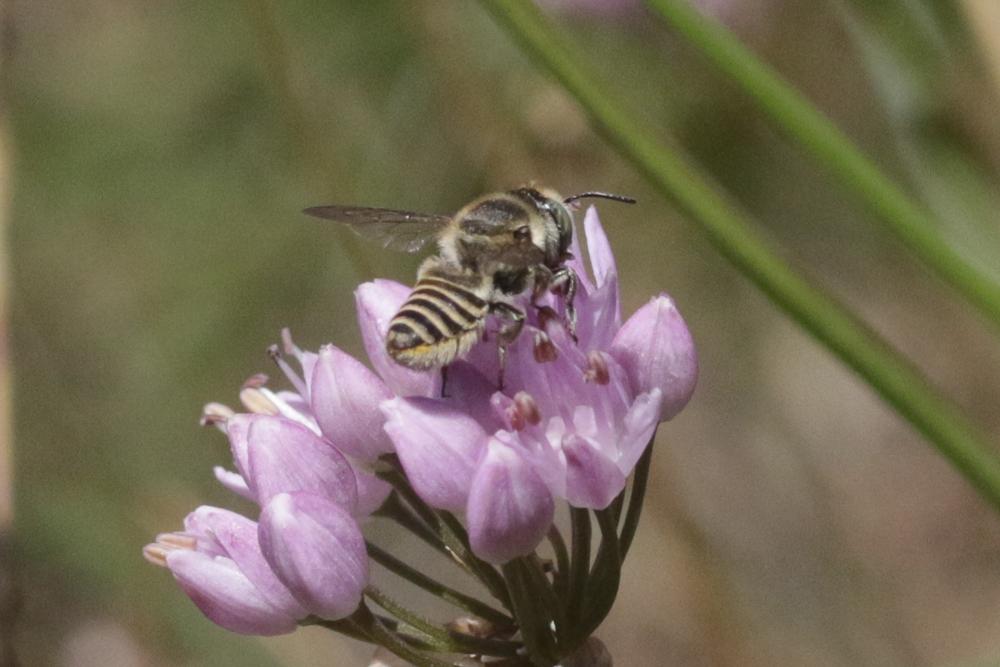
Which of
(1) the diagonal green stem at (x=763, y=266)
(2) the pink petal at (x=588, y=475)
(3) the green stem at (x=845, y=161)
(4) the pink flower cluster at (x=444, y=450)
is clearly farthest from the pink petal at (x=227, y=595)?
(3) the green stem at (x=845, y=161)

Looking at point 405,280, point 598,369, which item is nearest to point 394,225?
point 598,369

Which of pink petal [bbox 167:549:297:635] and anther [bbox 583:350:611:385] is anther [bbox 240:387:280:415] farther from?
anther [bbox 583:350:611:385]

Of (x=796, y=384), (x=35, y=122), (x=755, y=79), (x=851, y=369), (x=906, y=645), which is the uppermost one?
(x=35, y=122)

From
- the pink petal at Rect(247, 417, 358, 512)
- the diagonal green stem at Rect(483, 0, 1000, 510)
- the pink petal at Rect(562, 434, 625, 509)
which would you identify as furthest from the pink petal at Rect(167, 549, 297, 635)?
the diagonal green stem at Rect(483, 0, 1000, 510)

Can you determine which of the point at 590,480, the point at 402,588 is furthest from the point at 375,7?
the point at 590,480

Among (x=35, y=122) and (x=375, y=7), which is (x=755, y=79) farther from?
(x=35, y=122)
